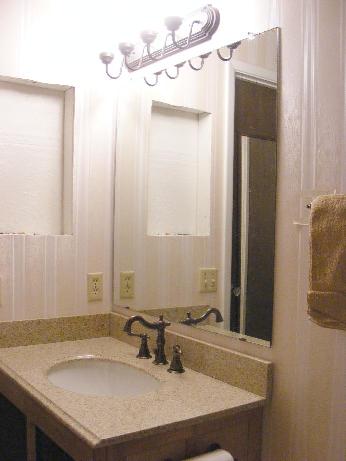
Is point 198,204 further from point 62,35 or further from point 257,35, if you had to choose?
point 62,35

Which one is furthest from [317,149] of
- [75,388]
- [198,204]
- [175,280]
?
[75,388]

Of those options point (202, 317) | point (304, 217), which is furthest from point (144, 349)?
point (304, 217)

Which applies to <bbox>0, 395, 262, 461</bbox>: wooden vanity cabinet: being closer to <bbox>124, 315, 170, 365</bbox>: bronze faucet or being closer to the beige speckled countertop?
the beige speckled countertop

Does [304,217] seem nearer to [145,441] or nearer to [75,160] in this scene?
[145,441]

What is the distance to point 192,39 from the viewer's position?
1.63 meters

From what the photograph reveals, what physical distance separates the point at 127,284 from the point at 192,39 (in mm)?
924

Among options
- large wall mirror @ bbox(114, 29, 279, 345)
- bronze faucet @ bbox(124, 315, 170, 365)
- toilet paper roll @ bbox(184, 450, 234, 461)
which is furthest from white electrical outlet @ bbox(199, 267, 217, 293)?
toilet paper roll @ bbox(184, 450, 234, 461)

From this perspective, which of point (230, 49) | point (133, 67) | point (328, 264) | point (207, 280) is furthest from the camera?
point (133, 67)

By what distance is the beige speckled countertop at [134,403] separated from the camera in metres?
1.15

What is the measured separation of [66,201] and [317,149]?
3.43 feet

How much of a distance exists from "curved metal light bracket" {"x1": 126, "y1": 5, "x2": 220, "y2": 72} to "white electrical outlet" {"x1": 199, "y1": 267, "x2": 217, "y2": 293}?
2.38 ft

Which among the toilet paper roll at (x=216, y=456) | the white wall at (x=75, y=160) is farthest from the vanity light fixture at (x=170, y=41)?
the toilet paper roll at (x=216, y=456)

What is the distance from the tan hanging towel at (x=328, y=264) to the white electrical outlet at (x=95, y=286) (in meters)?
1.09

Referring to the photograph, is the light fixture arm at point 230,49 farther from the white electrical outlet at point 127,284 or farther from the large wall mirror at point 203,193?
the white electrical outlet at point 127,284
